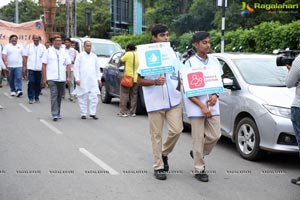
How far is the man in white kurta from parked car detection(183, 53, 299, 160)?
3.25 meters

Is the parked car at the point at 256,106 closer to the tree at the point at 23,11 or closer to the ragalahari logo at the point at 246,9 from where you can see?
the ragalahari logo at the point at 246,9

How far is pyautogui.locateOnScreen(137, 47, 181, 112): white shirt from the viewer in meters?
5.68

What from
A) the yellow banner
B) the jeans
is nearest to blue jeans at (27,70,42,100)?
the jeans

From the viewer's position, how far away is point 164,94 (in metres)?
5.68

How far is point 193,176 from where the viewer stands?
5.97 meters

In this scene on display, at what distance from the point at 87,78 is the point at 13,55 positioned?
506cm

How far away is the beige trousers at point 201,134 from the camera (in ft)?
18.5

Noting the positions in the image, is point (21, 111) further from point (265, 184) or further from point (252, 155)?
point (265, 184)

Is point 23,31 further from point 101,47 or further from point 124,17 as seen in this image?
point 124,17

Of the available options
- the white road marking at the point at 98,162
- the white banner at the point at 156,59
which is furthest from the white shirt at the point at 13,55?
the white banner at the point at 156,59

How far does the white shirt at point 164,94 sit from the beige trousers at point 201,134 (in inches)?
14.0

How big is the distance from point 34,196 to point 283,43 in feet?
39.8

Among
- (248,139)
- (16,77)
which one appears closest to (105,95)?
(16,77)

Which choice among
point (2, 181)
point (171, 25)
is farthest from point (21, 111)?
point (171, 25)
